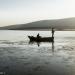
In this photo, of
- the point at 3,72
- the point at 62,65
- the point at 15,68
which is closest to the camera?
the point at 3,72

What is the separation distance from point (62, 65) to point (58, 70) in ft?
6.10

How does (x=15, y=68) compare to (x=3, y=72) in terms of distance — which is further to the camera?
(x=15, y=68)

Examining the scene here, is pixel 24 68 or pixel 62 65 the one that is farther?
pixel 62 65

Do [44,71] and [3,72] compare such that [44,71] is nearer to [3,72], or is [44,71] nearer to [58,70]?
[58,70]

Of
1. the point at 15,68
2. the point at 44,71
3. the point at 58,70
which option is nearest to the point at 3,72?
the point at 15,68

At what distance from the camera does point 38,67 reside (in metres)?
15.9

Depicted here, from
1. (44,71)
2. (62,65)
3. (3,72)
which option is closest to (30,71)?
(44,71)

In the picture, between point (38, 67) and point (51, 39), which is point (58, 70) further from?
point (51, 39)

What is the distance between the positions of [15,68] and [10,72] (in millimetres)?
1277

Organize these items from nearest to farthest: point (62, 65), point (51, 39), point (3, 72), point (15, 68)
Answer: point (3, 72) < point (15, 68) < point (62, 65) < point (51, 39)

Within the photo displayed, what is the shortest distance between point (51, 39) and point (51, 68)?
29.7 meters

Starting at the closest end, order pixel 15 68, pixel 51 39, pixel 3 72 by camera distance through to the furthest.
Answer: pixel 3 72, pixel 15 68, pixel 51 39

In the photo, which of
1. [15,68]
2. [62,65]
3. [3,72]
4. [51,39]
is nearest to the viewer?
[3,72]

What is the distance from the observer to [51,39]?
45156 mm
